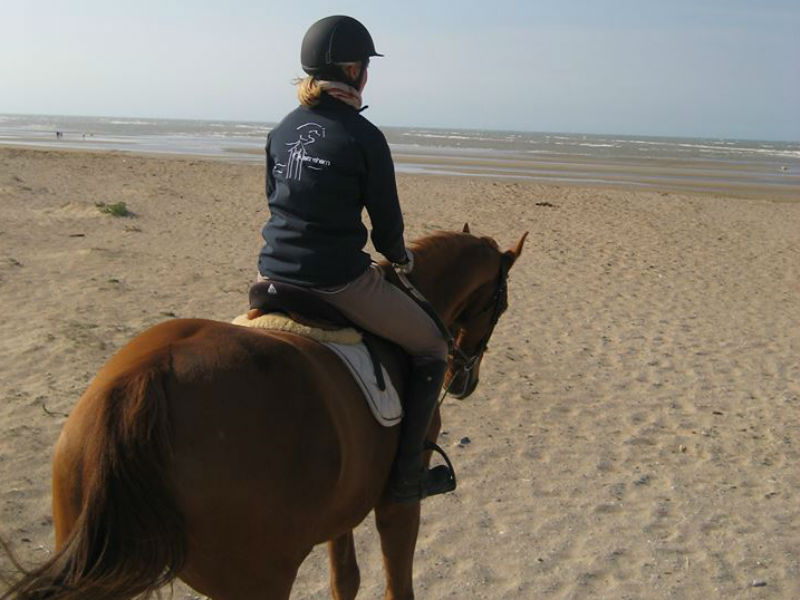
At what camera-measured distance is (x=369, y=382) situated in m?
3.21

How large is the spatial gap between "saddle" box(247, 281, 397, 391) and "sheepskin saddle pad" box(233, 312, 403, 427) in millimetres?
14

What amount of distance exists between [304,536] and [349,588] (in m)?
1.44

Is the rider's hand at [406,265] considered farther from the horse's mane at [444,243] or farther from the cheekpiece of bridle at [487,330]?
the cheekpiece of bridle at [487,330]

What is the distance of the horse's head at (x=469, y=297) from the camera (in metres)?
4.23

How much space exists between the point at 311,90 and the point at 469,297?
1.55 meters

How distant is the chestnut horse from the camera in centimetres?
232

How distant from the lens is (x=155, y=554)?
2354 millimetres

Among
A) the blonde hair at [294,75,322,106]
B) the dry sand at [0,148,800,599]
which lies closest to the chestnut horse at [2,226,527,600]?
the blonde hair at [294,75,322,106]

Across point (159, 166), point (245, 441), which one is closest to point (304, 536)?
point (245, 441)

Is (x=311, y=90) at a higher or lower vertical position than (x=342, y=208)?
higher

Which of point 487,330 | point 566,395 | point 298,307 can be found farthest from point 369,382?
point 566,395

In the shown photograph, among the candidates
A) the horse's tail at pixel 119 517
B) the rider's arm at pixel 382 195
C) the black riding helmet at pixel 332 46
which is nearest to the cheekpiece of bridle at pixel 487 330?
the rider's arm at pixel 382 195

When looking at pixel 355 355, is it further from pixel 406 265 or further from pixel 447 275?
pixel 447 275

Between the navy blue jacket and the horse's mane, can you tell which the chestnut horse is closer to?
the navy blue jacket
